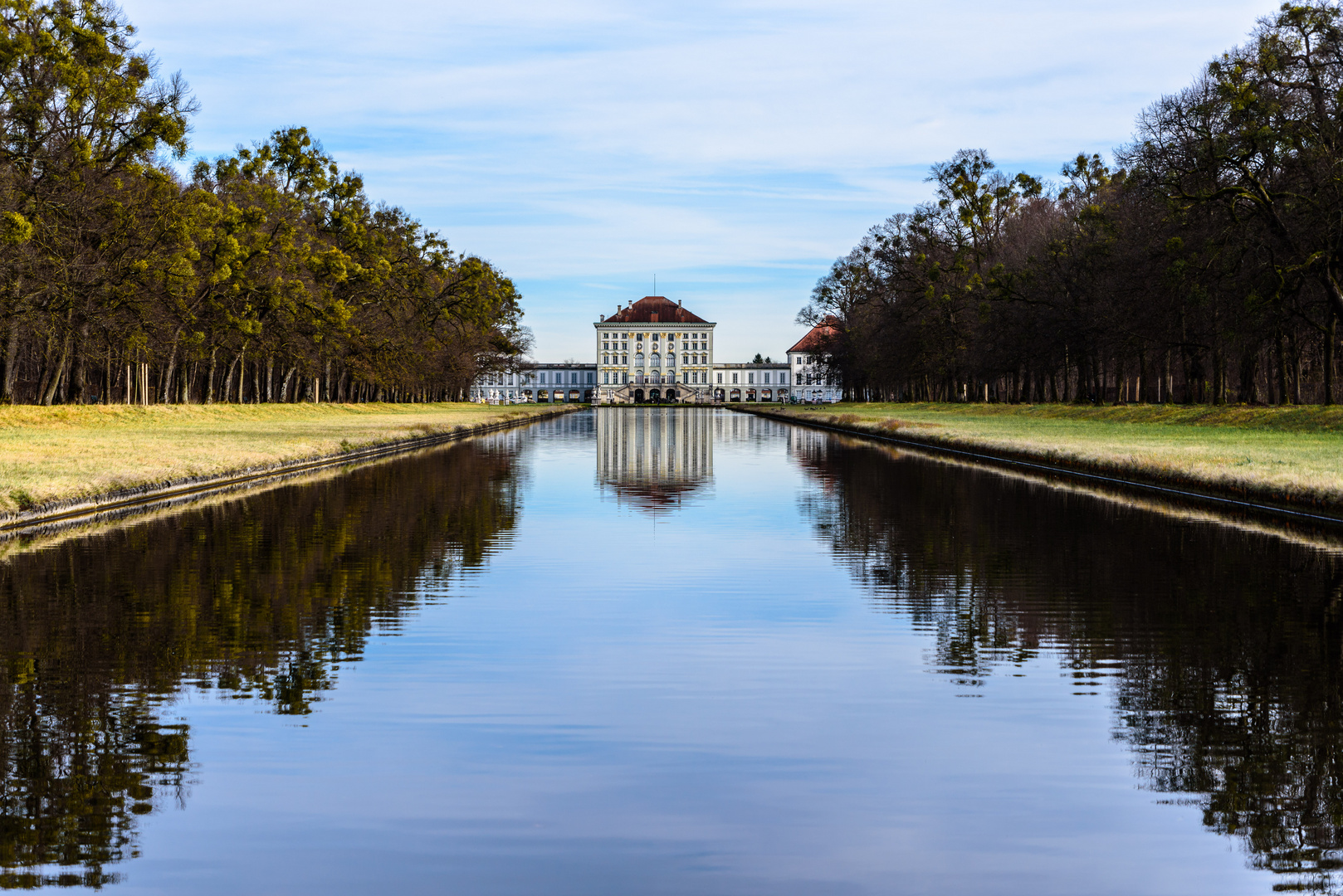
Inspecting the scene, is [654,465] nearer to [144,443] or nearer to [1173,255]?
[144,443]

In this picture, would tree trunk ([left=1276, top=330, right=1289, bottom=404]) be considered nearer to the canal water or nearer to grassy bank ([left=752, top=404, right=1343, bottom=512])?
grassy bank ([left=752, top=404, right=1343, bottom=512])

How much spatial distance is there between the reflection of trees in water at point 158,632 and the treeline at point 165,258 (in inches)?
947

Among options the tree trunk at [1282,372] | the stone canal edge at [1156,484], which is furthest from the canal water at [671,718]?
the tree trunk at [1282,372]

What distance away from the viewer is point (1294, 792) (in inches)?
227

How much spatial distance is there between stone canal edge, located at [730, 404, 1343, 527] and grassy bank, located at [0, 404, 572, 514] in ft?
55.4

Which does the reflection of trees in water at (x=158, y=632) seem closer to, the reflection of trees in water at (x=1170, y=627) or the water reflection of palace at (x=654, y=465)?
the reflection of trees in water at (x=1170, y=627)

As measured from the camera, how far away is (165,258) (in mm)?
46562

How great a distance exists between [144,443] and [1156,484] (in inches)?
906

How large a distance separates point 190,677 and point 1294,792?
620 centimetres

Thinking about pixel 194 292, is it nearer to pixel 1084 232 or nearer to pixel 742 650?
pixel 1084 232

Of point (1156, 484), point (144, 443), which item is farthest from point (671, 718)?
point (144, 443)

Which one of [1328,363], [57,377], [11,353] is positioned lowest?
[57,377]

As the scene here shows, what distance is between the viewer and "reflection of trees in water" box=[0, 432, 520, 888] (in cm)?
562

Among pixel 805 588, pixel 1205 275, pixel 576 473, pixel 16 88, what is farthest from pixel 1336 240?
pixel 16 88
